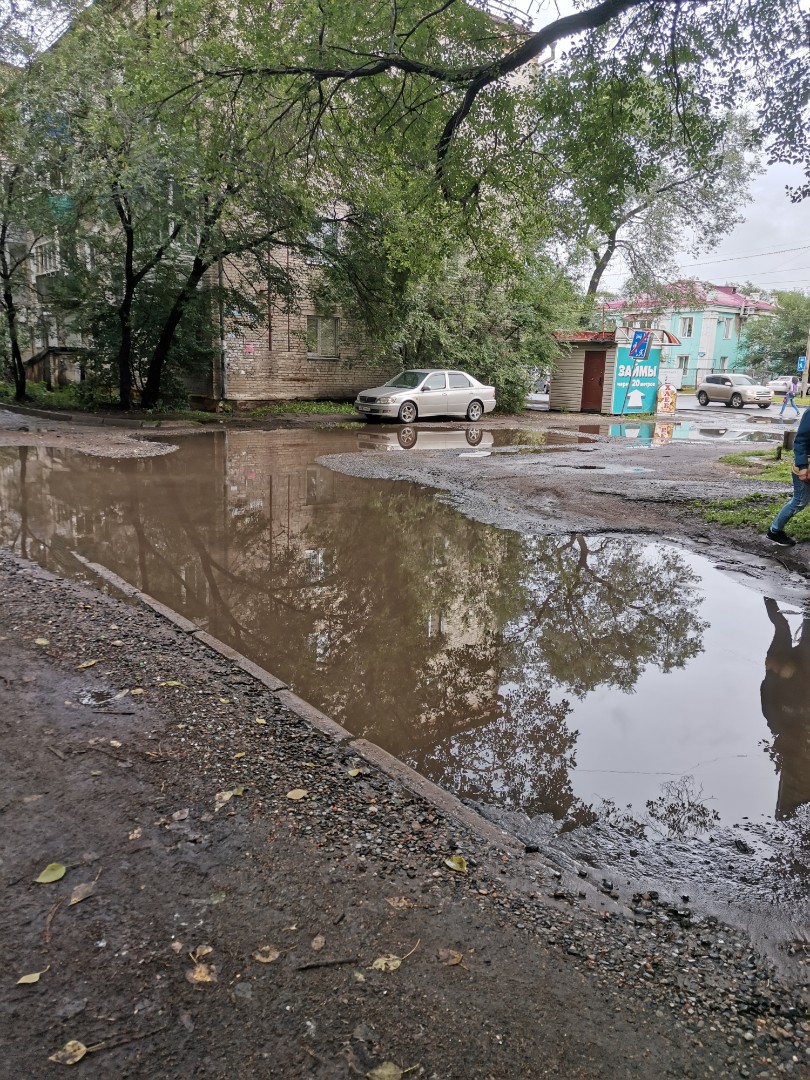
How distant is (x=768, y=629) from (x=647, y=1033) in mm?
4510

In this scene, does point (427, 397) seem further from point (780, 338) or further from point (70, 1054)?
point (780, 338)

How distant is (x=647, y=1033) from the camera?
2.17 metres

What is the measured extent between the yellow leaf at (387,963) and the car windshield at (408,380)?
831 inches

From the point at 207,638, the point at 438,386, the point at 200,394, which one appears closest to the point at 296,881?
the point at 207,638

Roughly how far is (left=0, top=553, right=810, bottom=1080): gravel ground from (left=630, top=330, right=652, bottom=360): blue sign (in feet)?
85.4

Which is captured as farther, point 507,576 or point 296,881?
point 507,576

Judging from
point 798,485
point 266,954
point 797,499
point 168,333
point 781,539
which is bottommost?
point 266,954

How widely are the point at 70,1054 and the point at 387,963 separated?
3.11ft

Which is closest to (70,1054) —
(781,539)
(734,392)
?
(781,539)

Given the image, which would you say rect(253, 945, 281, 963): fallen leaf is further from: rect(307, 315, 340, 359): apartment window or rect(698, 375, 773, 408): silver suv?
rect(698, 375, 773, 408): silver suv

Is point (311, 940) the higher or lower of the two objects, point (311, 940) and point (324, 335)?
the lower

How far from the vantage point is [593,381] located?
29.5 metres

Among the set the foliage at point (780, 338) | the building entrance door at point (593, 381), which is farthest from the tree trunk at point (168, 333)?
the foliage at point (780, 338)

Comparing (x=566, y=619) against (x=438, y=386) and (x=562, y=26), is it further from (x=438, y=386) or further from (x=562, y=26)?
(x=438, y=386)
